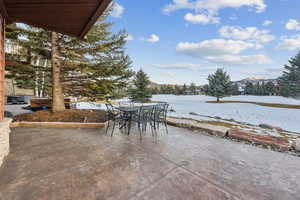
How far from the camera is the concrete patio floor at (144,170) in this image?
4.51ft

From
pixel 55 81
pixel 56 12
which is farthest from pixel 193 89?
pixel 56 12

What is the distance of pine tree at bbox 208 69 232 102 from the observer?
19.4 metres

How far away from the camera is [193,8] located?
6543 millimetres

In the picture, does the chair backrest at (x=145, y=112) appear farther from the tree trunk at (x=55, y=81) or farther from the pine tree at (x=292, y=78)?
the pine tree at (x=292, y=78)

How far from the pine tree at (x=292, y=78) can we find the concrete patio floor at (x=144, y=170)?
22352mm

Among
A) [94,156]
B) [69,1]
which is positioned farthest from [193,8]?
[94,156]

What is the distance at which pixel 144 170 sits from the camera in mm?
1780

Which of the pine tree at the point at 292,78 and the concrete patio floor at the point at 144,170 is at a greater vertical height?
the pine tree at the point at 292,78

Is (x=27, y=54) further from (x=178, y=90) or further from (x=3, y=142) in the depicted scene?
(x=178, y=90)

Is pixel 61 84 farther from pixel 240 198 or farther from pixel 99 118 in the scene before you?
pixel 240 198

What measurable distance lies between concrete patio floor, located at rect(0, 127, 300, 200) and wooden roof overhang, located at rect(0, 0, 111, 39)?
7.31 ft

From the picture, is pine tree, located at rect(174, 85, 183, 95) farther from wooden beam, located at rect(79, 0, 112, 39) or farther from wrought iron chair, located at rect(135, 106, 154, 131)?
wooden beam, located at rect(79, 0, 112, 39)

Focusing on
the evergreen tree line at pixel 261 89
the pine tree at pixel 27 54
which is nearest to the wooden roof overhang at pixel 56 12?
the pine tree at pixel 27 54

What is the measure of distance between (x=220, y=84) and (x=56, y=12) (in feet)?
70.0
